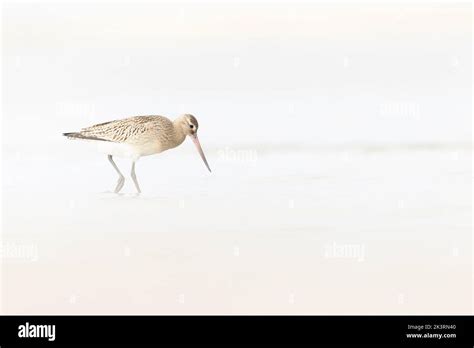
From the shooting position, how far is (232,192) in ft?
30.2

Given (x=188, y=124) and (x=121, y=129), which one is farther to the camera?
(x=188, y=124)

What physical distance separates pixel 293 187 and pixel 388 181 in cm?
137

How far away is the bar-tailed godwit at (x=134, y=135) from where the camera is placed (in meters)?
8.88

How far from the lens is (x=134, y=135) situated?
886 centimetres

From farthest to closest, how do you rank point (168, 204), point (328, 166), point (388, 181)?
point (328, 166)
point (388, 181)
point (168, 204)

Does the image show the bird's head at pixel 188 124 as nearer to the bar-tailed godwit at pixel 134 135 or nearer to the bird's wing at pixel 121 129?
the bar-tailed godwit at pixel 134 135

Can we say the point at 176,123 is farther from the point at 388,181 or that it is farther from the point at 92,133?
the point at 388,181

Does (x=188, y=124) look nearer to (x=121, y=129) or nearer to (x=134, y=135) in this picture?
(x=134, y=135)

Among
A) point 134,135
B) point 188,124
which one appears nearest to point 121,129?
point 134,135

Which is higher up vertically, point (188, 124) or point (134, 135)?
point (188, 124)

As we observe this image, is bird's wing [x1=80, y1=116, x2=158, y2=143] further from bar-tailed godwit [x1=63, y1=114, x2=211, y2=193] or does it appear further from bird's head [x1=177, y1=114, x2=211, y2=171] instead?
bird's head [x1=177, y1=114, x2=211, y2=171]

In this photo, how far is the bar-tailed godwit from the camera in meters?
8.88

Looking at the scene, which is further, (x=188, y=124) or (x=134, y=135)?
(x=188, y=124)
